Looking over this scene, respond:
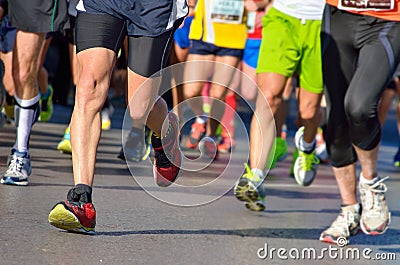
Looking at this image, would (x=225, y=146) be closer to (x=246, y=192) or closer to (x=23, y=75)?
(x=246, y=192)

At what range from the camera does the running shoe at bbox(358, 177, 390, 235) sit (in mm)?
6383

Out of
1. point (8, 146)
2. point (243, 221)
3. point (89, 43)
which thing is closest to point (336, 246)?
point (243, 221)

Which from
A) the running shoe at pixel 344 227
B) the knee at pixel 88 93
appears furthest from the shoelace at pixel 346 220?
the knee at pixel 88 93

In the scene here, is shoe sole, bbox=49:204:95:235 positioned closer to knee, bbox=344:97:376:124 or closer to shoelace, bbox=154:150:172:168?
shoelace, bbox=154:150:172:168

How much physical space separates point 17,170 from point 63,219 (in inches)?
70.0

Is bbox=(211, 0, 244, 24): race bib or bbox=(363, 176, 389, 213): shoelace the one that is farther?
bbox=(211, 0, 244, 24): race bib

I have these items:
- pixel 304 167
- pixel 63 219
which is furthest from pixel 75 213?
pixel 304 167

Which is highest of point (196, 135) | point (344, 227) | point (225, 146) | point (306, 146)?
point (344, 227)

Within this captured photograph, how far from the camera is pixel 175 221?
6.68 meters

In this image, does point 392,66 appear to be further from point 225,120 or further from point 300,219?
point 225,120

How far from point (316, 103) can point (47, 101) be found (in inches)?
150

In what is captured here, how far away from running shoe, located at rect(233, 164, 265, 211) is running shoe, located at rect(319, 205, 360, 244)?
2.69 ft

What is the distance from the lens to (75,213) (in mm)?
5570

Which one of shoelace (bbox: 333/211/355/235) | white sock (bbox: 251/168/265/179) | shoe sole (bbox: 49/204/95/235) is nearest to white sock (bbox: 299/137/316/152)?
white sock (bbox: 251/168/265/179)
